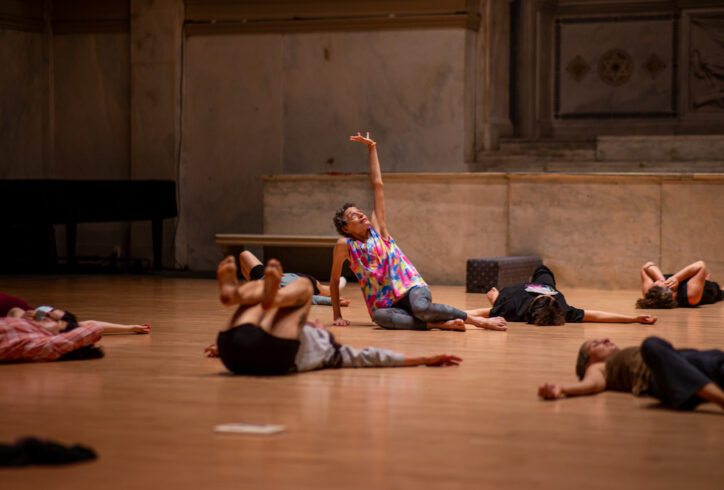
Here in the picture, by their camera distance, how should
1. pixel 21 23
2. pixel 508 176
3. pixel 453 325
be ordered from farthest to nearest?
pixel 21 23, pixel 508 176, pixel 453 325

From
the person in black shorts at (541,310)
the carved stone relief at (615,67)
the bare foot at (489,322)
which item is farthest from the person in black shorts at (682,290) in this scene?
the carved stone relief at (615,67)

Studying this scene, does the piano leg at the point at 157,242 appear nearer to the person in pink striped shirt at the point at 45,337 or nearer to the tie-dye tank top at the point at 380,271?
the tie-dye tank top at the point at 380,271

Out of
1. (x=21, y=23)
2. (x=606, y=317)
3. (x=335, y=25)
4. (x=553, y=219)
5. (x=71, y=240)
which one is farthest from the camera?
(x=21, y=23)

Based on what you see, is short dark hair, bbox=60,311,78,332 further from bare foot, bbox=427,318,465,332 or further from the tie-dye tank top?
bare foot, bbox=427,318,465,332

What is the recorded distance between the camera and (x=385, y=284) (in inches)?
262

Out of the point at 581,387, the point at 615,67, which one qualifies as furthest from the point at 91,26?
the point at 581,387

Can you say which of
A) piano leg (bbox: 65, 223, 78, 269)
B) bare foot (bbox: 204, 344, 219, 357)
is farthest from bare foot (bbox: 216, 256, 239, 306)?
piano leg (bbox: 65, 223, 78, 269)

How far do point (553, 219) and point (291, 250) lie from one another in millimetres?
3609

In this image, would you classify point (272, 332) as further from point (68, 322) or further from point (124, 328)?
point (124, 328)

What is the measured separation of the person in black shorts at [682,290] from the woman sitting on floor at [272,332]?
14.3 ft

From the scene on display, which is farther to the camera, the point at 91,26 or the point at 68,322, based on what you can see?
the point at 91,26

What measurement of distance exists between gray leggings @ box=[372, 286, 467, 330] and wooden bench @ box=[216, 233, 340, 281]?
480 centimetres

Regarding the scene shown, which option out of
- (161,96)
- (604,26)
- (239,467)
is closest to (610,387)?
(239,467)

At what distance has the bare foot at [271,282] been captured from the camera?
13.2 ft
